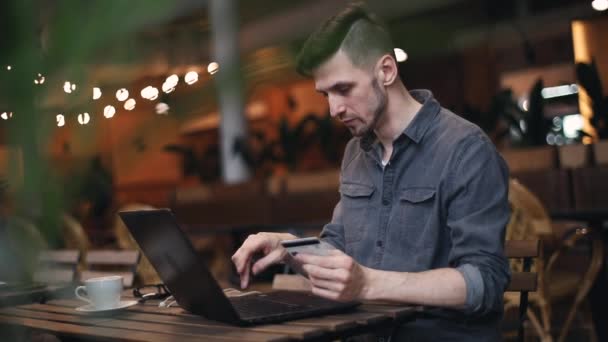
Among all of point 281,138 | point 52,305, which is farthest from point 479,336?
point 281,138

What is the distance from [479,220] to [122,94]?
102cm

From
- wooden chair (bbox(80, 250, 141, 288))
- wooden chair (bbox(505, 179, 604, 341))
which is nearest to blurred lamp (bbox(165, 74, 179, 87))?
wooden chair (bbox(80, 250, 141, 288))

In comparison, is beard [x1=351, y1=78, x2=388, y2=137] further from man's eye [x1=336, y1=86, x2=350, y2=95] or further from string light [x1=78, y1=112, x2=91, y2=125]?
string light [x1=78, y1=112, x2=91, y2=125]

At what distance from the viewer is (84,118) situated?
40 cm

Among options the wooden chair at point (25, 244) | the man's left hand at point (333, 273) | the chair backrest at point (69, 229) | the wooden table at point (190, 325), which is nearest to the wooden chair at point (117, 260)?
Answer: the chair backrest at point (69, 229)

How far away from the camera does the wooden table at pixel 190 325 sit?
1.00 meters

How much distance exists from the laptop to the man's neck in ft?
1.41

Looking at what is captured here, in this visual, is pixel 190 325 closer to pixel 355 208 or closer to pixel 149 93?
pixel 355 208

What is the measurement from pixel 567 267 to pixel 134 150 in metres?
4.32

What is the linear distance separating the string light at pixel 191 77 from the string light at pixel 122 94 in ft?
0.11

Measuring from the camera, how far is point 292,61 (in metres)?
0.36

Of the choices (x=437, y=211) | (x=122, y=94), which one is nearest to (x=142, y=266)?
(x=437, y=211)

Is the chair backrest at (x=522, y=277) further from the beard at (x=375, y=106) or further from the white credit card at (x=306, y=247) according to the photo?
the white credit card at (x=306, y=247)

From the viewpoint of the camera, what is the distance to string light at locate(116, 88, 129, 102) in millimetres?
389
